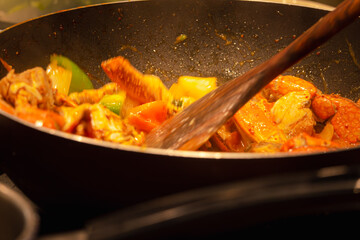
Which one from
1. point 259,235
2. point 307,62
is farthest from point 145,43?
point 259,235

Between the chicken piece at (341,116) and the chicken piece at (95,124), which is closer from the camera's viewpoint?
the chicken piece at (95,124)

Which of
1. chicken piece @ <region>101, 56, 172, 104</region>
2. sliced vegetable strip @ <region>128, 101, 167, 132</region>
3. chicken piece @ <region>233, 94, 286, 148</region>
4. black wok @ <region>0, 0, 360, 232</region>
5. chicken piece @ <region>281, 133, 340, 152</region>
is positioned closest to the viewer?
black wok @ <region>0, 0, 360, 232</region>

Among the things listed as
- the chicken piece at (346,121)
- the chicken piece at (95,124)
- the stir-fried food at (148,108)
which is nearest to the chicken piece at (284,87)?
the stir-fried food at (148,108)

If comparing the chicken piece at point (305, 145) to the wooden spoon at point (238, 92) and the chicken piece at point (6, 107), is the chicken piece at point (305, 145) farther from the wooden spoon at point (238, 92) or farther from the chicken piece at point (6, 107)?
the chicken piece at point (6, 107)

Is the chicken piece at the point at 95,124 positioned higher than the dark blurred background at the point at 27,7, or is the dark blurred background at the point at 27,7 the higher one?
the dark blurred background at the point at 27,7

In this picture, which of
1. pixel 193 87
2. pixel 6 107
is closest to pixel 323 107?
pixel 193 87

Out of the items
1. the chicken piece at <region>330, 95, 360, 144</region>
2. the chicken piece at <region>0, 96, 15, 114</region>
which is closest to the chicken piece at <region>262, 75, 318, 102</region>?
the chicken piece at <region>330, 95, 360, 144</region>

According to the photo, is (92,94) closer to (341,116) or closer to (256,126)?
(256,126)

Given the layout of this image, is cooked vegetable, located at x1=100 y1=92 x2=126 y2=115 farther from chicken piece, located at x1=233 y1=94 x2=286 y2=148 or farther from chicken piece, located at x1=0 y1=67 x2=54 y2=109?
chicken piece, located at x1=233 y1=94 x2=286 y2=148
